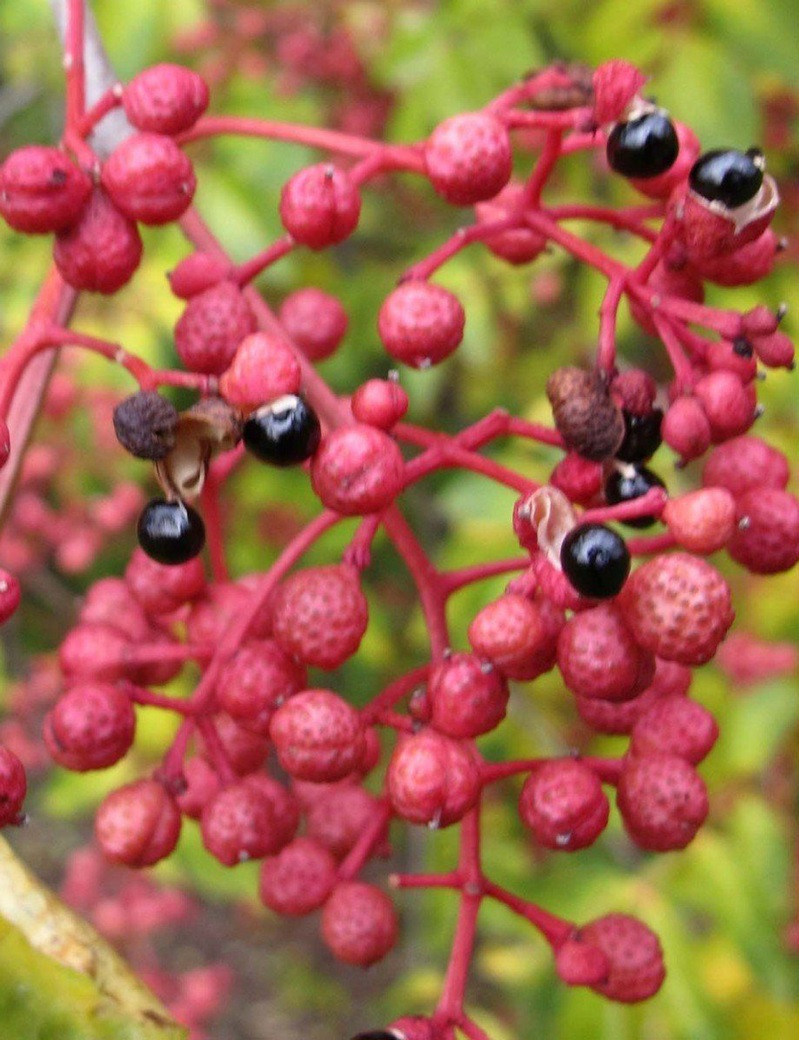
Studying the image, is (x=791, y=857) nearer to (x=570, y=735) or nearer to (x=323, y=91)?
(x=570, y=735)

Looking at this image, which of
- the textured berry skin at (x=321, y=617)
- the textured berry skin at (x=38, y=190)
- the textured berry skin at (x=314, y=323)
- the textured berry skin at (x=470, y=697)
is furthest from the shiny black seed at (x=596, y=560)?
the textured berry skin at (x=314, y=323)

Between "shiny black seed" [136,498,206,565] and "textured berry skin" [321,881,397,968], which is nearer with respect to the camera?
"shiny black seed" [136,498,206,565]

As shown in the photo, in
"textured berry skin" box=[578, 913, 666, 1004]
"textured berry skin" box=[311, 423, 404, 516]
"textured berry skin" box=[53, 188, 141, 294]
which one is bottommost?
"textured berry skin" box=[578, 913, 666, 1004]

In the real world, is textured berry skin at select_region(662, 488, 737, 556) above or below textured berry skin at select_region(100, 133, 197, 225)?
below

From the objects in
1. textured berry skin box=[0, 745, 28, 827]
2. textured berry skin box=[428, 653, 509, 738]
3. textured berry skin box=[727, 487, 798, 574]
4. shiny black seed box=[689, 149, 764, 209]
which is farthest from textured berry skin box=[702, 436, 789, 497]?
textured berry skin box=[0, 745, 28, 827]

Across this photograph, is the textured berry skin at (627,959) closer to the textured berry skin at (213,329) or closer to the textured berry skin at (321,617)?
the textured berry skin at (321,617)

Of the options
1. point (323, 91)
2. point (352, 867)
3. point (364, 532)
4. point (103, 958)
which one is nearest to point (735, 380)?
point (364, 532)

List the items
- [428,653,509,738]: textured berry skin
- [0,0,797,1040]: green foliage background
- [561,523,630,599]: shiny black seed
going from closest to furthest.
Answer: [561,523,630,599]: shiny black seed → [428,653,509,738]: textured berry skin → [0,0,797,1040]: green foliage background

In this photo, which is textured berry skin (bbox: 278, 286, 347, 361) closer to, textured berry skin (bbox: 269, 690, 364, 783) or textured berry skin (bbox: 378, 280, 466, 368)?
textured berry skin (bbox: 378, 280, 466, 368)
